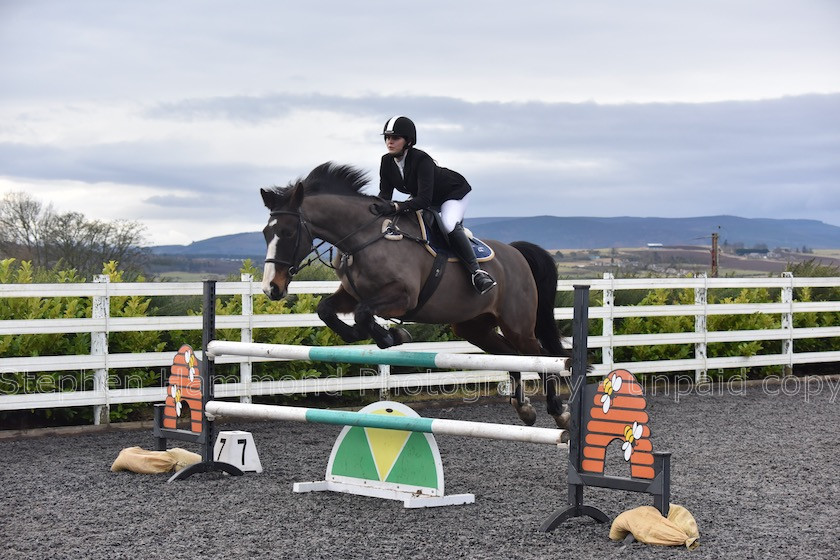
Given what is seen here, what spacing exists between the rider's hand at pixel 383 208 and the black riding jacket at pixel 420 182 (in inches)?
2.1

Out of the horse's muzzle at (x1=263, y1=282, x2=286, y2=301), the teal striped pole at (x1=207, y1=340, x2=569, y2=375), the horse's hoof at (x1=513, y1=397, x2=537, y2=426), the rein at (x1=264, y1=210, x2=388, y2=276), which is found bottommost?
the horse's hoof at (x1=513, y1=397, x2=537, y2=426)

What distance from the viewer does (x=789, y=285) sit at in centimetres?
1139

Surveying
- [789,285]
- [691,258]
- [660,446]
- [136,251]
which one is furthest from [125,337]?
[691,258]

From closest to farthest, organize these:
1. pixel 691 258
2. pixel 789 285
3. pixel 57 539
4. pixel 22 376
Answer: pixel 57 539, pixel 22 376, pixel 789 285, pixel 691 258

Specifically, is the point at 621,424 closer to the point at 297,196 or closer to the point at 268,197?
the point at 297,196

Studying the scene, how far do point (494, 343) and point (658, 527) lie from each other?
234cm

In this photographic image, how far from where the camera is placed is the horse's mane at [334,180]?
18.0 ft

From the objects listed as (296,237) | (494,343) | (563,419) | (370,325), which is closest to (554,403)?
(563,419)

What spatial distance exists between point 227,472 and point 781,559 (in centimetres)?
334

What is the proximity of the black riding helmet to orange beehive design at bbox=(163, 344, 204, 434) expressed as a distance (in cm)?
195

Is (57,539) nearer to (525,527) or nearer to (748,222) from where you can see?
(525,527)

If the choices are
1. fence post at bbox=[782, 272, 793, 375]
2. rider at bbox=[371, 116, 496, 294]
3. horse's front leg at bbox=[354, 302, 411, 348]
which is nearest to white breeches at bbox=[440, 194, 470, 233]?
rider at bbox=[371, 116, 496, 294]

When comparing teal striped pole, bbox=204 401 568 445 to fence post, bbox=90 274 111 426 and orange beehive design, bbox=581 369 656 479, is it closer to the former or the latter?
orange beehive design, bbox=581 369 656 479

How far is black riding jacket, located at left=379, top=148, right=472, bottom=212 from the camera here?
17.6 feet
